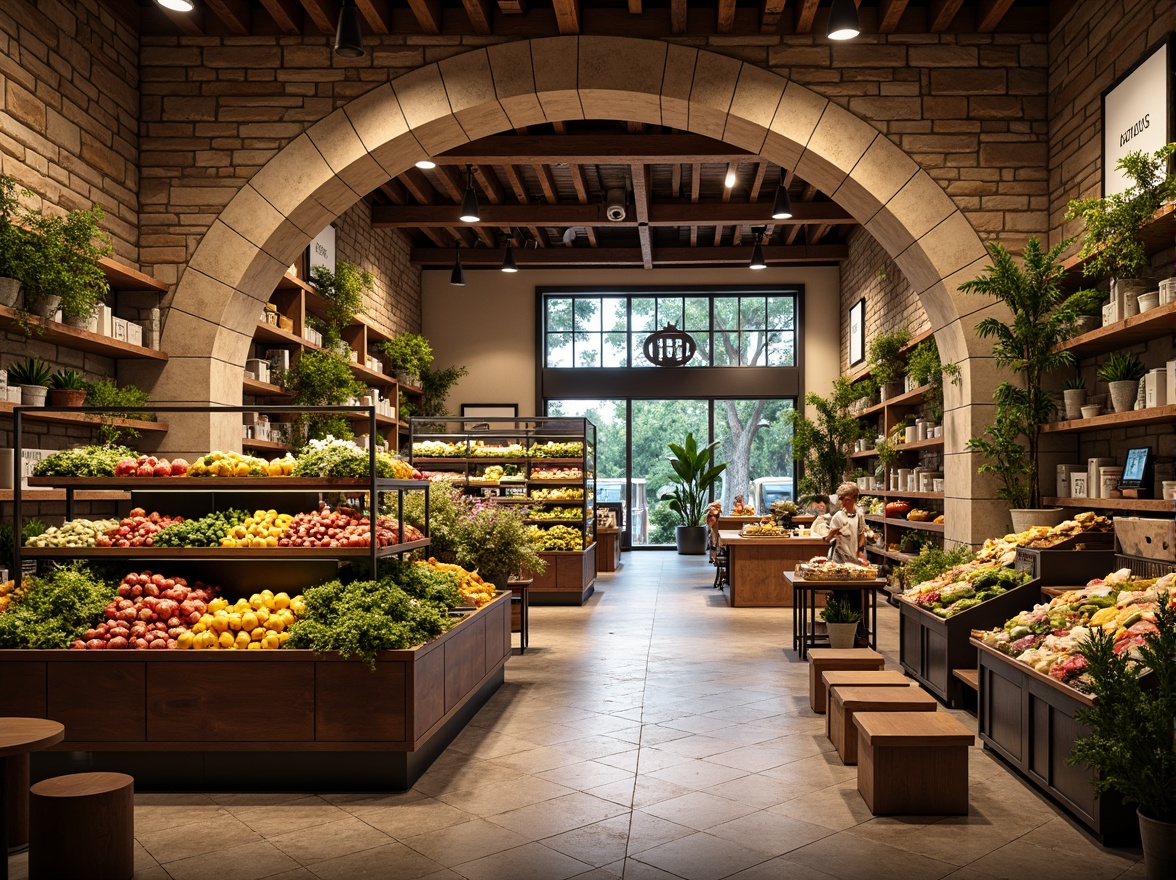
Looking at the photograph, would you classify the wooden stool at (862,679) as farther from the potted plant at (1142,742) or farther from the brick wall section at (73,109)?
the brick wall section at (73,109)

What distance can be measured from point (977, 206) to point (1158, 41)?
196 cm

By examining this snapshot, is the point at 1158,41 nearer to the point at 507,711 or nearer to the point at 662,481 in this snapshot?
the point at 507,711

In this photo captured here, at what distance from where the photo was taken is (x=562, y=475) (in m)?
11.9

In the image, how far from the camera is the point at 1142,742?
3.27 metres

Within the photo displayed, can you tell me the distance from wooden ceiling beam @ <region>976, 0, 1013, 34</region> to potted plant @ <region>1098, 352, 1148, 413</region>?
2914mm

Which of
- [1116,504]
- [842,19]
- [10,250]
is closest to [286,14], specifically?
[10,250]

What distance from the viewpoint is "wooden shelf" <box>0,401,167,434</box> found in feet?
19.6

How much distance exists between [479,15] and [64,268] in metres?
3.55

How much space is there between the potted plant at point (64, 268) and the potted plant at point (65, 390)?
1.28ft

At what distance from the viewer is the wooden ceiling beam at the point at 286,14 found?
24.7 ft

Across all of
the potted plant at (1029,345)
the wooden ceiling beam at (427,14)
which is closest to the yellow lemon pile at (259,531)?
the wooden ceiling beam at (427,14)

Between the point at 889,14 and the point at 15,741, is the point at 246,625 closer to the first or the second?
the point at 15,741

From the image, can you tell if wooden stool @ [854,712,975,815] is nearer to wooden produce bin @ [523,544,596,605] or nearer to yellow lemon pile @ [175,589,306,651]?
yellow lemon pile @ [175,589,306,651]

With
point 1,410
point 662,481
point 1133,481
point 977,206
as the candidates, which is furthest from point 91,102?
point 662,481
